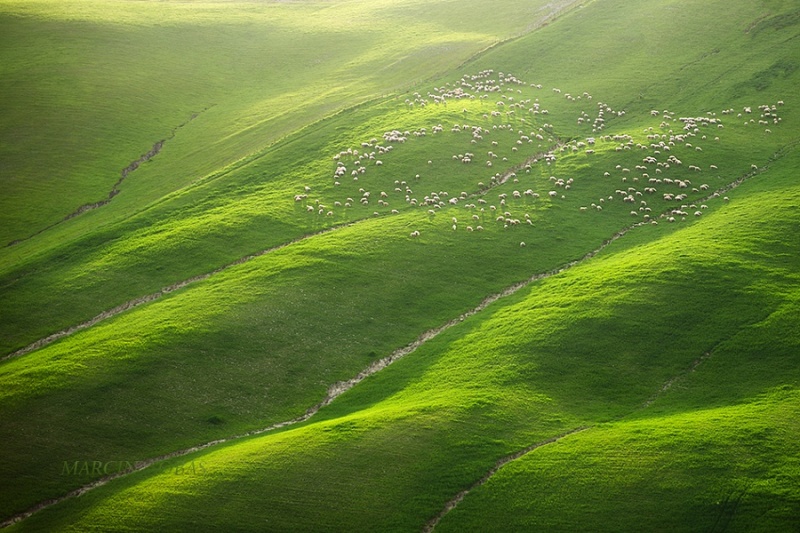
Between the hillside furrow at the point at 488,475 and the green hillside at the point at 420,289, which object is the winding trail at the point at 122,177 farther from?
the hillside furrow at the point at 488,475

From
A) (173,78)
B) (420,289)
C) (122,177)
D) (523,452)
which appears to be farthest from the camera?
(173,78)

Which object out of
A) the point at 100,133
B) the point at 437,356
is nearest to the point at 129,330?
the point at 437,356

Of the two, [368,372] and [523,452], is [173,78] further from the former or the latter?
[523,452]

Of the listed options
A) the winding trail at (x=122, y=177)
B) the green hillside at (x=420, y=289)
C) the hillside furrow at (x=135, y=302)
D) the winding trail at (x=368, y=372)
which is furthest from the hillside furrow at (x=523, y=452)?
the winding trail at (x=122, y=177)

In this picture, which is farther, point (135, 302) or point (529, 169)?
point (529, 169)

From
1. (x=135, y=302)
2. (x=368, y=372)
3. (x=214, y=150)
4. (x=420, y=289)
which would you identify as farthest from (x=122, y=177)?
(x=368, y=372)

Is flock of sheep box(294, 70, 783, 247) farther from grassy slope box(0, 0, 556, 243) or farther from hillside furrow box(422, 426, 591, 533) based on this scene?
hillside furrow box(422, 426, 591, 533)
